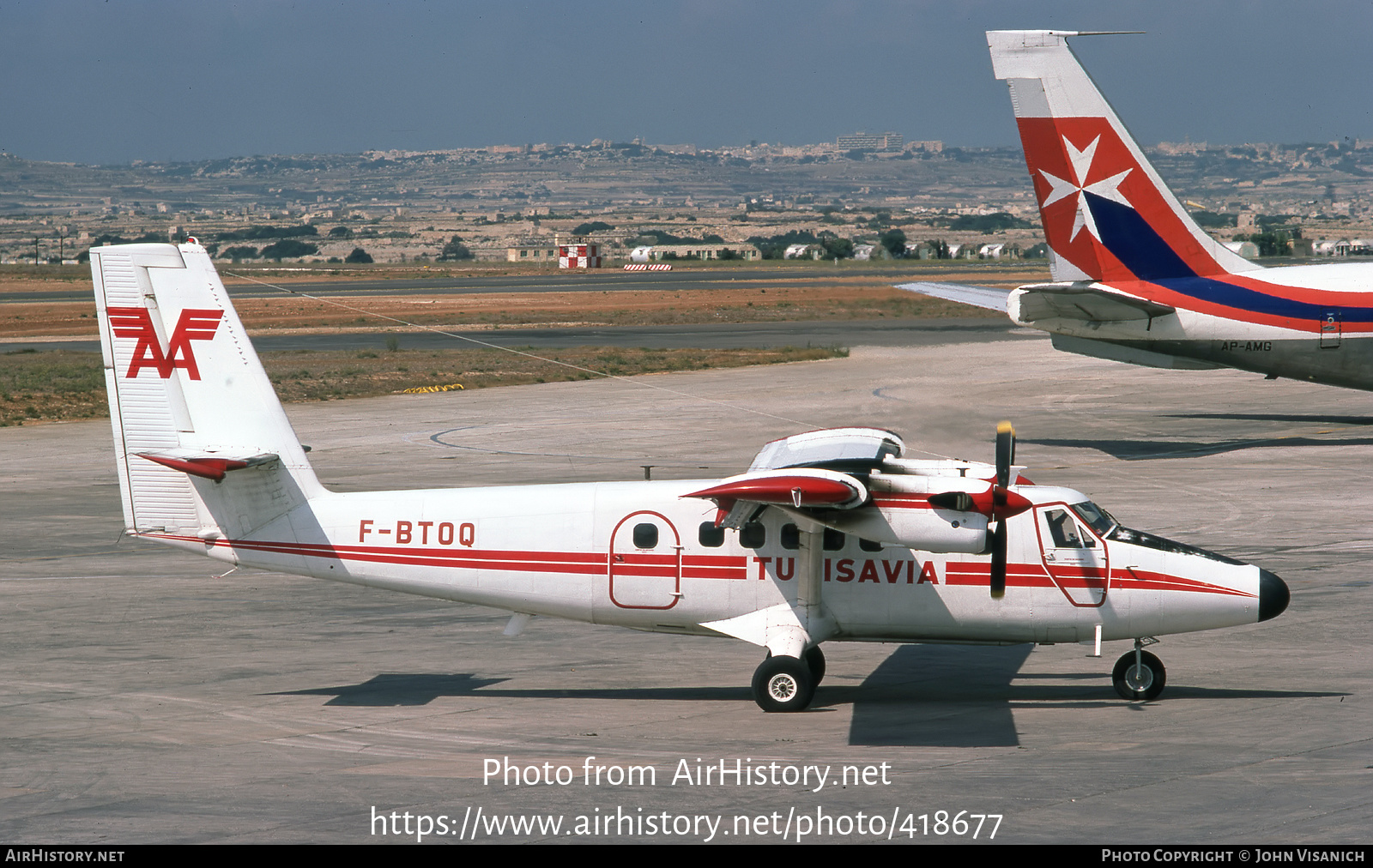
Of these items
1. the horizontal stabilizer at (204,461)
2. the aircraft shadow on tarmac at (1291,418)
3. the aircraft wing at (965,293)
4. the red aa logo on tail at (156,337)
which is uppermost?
the red aa logo on tail at (156,337)

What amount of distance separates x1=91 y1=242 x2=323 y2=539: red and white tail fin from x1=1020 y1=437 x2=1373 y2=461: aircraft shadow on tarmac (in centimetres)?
2684

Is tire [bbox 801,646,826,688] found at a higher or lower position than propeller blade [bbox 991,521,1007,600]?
lower

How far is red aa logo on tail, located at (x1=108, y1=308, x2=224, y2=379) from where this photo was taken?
60.4ft

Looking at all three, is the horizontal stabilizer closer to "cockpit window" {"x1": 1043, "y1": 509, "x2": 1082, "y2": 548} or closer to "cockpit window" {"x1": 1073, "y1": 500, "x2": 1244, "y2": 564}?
"cockpit window" {"x1": 1043, "y1": 509, "x2": 1082, "y2": 548}

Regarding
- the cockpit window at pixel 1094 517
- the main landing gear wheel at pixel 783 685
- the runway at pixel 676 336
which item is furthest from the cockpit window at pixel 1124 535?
the runway at pixel 676 336

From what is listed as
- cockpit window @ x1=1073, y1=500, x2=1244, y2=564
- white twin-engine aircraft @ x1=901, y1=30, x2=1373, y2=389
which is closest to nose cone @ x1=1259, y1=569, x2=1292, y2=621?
cockpit window @ x1=1073, y1=500, x2=1244, y2=564

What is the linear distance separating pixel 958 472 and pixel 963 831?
6.29m

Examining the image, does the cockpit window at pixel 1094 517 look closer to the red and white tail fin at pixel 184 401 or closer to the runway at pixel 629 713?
the runway at pixel 629 713

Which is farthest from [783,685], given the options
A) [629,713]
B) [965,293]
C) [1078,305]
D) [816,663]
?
[965,293]

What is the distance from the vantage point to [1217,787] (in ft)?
45.9

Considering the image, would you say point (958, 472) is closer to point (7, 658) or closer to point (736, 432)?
point (7, 658)

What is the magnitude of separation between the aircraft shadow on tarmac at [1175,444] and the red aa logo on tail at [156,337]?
27.5 metres

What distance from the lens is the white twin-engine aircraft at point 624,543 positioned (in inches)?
697

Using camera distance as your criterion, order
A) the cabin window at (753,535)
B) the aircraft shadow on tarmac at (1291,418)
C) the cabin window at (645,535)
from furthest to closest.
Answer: the aircraft shadow on tarmac at (1291,418), the cabin window at (645,535), the cabin window at (753,535)
